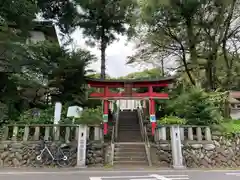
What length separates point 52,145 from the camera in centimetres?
933

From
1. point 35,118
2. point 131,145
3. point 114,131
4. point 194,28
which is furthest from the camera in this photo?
point 194,28

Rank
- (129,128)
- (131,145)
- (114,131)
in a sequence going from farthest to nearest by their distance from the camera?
(129,128) → (114,131) → (131,145)

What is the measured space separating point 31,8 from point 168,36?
8895 millimetres

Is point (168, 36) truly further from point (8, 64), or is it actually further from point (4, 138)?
point (4, 138)

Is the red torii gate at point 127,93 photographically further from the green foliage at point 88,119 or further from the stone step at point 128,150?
the stone step at point 128,150


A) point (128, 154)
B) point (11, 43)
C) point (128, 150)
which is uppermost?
point (11, 43)

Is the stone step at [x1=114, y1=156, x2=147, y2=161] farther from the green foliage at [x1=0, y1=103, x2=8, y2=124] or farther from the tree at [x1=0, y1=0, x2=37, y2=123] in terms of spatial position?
the tree at [x1=0, y1=0, x2=37, y2=123]

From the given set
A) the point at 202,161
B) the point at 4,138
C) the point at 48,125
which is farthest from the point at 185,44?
the point at 4,138

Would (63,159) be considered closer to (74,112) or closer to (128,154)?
(74,112)

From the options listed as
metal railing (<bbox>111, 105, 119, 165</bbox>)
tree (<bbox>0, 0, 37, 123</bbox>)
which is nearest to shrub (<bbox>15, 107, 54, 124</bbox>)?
tree (<bbox>0, 0, 37, 123</bbox>)

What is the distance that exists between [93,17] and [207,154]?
47.8 feet

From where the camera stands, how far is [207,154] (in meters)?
9.77

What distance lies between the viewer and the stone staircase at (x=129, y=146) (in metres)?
9.54

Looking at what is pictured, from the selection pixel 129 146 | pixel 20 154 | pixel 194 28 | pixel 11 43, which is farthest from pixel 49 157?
pixel 194 28
